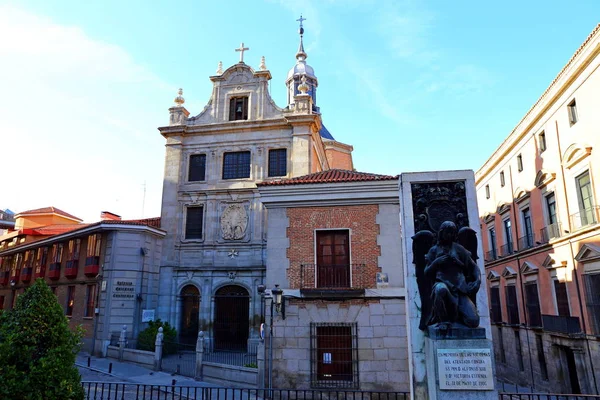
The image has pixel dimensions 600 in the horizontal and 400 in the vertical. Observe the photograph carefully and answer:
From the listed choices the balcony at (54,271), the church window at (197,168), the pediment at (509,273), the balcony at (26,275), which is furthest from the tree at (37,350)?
the balcony at (26,275)

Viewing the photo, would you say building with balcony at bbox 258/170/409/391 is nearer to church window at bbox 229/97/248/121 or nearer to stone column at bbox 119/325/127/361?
stone column at bbox 119/325/127/361

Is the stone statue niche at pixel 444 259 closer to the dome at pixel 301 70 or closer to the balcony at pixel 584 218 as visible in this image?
the balcony at pixel 584 218

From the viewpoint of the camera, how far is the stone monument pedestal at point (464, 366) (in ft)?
21.7

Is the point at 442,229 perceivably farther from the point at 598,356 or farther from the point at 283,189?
the point at 598,356

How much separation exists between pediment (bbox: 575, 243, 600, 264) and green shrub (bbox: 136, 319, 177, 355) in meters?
17.6

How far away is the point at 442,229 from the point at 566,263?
46.4ft

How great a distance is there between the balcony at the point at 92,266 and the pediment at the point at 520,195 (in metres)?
23.1

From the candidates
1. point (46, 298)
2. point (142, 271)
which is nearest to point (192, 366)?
point (142, 271)

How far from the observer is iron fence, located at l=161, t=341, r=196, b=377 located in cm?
1596

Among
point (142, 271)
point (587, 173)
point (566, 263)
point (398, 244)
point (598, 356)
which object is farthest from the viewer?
point (142, 271)

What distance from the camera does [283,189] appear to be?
13852 millimetres

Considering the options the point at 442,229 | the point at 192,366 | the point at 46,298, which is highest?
the point at 442,229

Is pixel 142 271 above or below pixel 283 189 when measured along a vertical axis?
below

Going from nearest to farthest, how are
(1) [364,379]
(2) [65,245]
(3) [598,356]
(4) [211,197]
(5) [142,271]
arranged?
(1) [364,379]
(3) [598,356]
(5) [142,271]
(4) [211,197]
(2) [65,245]
